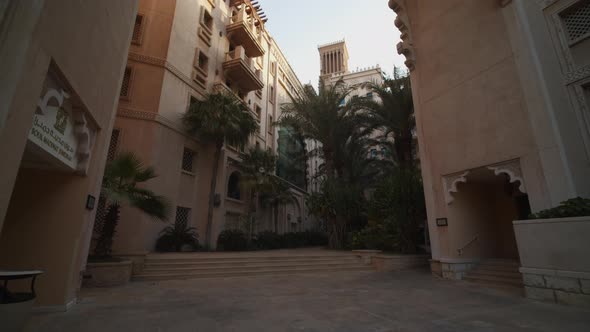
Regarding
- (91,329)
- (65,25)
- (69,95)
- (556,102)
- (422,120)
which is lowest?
(91,329)

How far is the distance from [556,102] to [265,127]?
69.8ft

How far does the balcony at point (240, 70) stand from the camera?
2039 cm

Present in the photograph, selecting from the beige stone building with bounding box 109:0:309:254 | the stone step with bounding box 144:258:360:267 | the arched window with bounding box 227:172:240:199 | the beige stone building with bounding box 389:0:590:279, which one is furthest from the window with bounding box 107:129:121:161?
the beige stone building with bounding box 389:0:590:279

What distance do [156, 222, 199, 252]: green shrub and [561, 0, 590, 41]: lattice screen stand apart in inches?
635

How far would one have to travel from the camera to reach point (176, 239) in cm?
1417

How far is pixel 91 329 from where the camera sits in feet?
13.5

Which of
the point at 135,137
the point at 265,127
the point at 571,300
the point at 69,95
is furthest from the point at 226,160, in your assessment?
the point at 571,300

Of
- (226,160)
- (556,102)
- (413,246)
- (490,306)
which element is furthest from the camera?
(226,160)

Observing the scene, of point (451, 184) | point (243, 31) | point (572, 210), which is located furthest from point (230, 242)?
point (243, 31)

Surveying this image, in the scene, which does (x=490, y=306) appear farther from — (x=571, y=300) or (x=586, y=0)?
(x=586, y=0)

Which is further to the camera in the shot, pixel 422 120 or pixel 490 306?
pixel 422 120

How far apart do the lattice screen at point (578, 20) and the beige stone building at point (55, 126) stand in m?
10.8

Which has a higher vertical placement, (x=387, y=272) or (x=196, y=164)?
(x=196, y=164)

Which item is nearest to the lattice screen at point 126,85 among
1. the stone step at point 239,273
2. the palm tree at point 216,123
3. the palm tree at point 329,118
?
the palm tree at point 216,123
